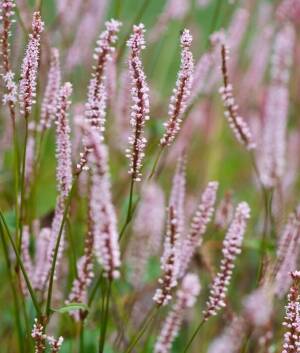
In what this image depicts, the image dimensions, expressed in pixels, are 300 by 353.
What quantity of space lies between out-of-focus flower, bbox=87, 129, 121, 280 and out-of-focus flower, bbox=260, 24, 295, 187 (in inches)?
32.8

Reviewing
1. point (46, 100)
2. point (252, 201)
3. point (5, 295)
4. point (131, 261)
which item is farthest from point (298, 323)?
point (252, 201)

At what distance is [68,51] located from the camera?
1737 mm

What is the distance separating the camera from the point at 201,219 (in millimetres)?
1073

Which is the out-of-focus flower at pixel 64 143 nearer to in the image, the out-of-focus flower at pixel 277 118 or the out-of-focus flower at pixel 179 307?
the out-of-focus flower at pixel 179 307

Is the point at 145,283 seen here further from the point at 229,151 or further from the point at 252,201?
the point at 229,151

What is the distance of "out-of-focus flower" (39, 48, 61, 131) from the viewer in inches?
40.4

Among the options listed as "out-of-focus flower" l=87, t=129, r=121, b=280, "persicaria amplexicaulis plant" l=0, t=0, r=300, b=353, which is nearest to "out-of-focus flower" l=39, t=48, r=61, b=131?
"persicaria amplexicaulis plant" l=0, t=0, r=300, b=353

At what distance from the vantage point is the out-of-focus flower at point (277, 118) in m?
1.54

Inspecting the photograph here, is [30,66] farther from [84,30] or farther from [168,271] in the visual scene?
[84,30]

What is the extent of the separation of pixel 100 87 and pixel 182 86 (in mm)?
93

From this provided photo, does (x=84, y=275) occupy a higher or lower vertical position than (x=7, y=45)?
lower

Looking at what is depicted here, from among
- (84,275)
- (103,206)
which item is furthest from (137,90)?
(84,275)

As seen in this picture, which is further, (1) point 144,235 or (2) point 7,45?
(1) point 144,235

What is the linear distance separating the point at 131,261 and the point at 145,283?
12cm
